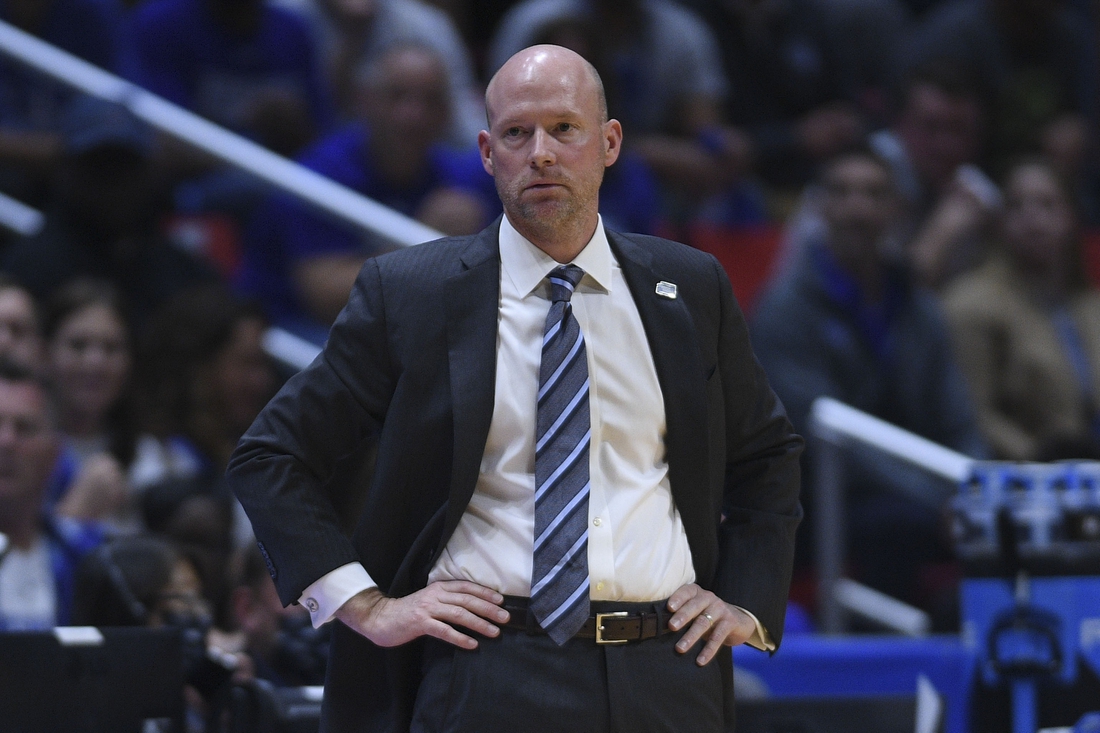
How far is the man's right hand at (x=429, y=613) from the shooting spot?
2.44m

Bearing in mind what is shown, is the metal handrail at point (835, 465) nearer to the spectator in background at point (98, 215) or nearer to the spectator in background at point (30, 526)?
the spectator in background at point (98, 215)

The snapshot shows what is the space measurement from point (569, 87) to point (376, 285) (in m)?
0.43

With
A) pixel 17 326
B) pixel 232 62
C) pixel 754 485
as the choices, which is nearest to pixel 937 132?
pixel 232 62

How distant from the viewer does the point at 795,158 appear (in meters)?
7.50

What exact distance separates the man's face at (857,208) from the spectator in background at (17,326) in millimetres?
2716

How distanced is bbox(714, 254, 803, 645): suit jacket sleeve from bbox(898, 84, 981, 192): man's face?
4282 mm

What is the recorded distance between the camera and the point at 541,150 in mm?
2525

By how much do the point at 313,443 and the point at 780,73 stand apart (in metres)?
5.43

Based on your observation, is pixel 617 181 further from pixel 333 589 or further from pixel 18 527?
pixel 333 589

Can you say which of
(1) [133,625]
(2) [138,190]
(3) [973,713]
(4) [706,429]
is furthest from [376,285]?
(2) [138,190]

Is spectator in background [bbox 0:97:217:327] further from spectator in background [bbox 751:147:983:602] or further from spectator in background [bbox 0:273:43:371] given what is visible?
spectator in background [bbox 751:147:983:602]

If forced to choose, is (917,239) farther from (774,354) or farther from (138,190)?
(138,190)

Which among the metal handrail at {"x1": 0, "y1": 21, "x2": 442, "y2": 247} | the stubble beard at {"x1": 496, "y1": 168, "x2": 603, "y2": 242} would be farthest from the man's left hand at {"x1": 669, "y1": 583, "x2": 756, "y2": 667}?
the metal handrail at {"x1": 0, "y1": 21, "x2": 442, "y2": 247}

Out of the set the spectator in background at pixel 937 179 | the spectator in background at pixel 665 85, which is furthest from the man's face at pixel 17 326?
the spectator in background at pixel 937 179
